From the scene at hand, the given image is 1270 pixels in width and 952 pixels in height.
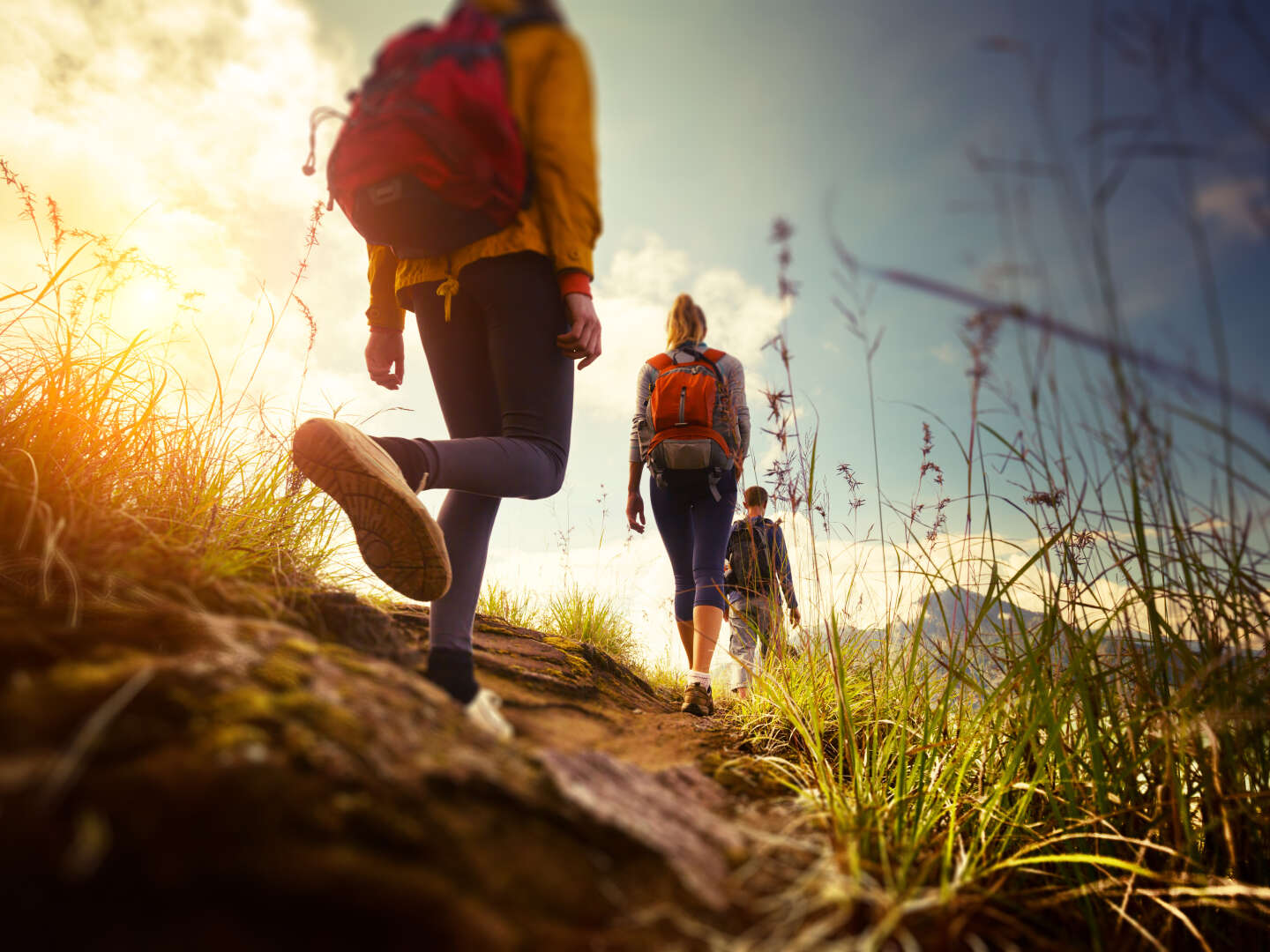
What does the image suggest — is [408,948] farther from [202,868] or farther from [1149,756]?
[1149,756]

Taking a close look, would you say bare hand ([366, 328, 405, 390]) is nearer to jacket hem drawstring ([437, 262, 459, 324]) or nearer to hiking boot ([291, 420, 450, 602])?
jacket hem drawstring ([437, 262, 459, 324])

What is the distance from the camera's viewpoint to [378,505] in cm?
120

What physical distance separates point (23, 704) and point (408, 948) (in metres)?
0.46

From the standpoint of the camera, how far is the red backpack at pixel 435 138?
1.15 m

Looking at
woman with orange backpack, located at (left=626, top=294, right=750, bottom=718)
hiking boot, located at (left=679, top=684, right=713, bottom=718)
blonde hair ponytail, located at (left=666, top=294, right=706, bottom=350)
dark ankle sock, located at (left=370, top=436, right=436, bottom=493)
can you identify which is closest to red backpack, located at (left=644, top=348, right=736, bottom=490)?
woman with orange backpack, located at (left=626, top=294, right=750, bottom=718)

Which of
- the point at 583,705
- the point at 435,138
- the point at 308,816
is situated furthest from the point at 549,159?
the point at 583,705

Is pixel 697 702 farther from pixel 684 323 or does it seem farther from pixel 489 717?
pixel 684 323

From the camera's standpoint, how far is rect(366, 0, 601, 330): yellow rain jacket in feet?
3.86

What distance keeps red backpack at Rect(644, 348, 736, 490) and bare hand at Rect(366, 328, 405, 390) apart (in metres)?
1.35

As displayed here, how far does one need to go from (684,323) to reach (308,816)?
318 centimetres

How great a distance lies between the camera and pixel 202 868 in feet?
1.64

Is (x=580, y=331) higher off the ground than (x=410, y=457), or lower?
higher

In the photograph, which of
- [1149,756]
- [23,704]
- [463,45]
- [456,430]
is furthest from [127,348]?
[1149,756]

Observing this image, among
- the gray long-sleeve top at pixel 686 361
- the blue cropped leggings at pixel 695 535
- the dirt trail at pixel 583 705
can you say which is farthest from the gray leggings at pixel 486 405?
the gray long-sleeve top at pixel 686 361
